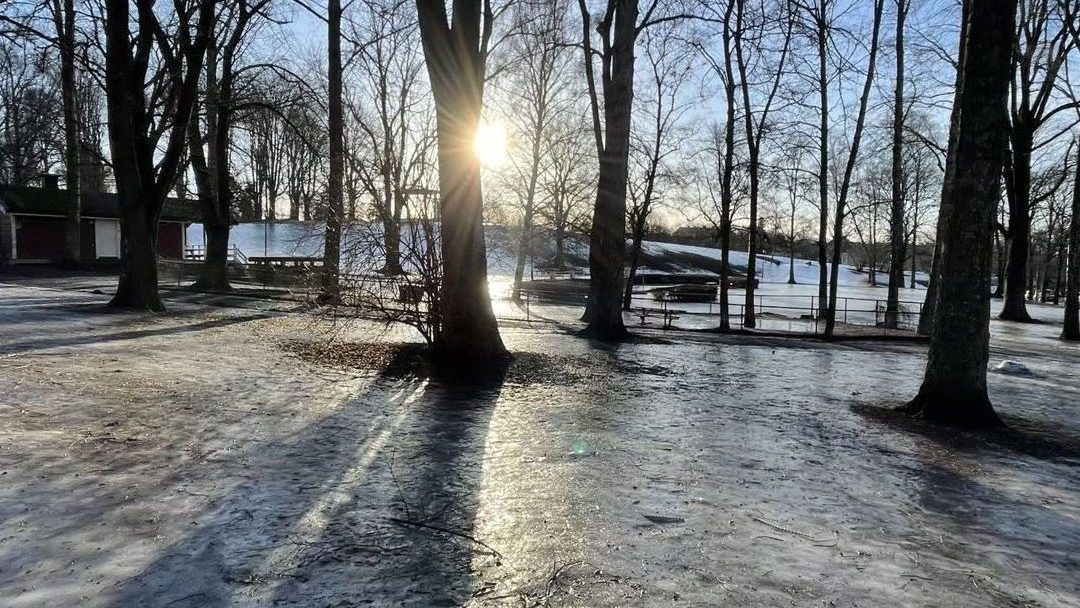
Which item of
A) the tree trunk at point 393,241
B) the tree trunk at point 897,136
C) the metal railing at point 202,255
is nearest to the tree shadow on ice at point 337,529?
the tree trunk at point 393,241

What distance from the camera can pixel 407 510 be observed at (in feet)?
12.8

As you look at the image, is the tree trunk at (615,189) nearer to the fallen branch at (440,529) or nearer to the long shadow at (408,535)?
the long shadow at (408,535)

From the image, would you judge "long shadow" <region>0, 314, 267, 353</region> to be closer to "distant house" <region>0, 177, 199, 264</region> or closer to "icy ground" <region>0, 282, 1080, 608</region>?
"icy ground" <region>0, 282, 1080, 608</region>

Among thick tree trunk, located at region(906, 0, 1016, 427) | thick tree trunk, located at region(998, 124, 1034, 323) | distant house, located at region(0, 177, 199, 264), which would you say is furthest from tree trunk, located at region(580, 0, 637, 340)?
distant house, located at region(0, 177, 199, 264)

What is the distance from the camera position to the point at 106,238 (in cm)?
3859

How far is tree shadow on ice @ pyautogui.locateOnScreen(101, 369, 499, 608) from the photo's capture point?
2914 mm

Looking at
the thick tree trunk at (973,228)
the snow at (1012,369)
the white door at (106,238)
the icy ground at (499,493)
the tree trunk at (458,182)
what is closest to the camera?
the icy ground at (499,493)

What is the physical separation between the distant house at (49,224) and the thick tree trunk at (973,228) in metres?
38.6

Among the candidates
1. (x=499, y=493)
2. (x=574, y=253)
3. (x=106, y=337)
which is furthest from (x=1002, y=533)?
(x=574, y=253)

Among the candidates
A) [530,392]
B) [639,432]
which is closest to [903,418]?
[639,432]

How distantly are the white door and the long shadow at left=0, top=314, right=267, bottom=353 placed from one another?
102ft

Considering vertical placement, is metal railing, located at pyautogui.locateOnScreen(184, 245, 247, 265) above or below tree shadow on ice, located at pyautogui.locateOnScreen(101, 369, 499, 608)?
above


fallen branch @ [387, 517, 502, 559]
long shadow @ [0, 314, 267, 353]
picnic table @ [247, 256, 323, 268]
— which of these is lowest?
fallen branch @ [387, 517, 502, 559]

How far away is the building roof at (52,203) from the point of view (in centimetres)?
3434
